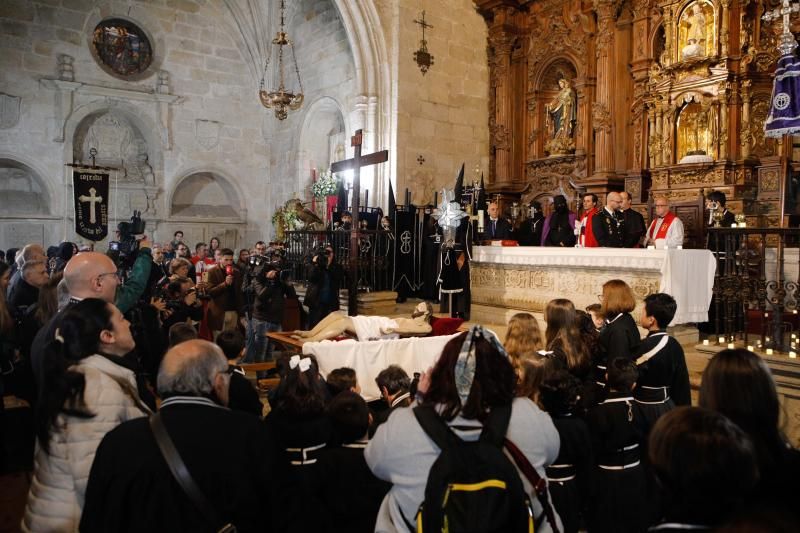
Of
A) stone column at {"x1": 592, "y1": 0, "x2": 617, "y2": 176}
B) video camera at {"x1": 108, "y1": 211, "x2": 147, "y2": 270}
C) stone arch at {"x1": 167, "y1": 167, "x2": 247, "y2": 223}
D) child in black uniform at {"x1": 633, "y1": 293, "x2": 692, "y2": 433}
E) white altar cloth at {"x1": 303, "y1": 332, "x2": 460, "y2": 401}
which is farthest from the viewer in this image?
stone arch at {"x1": 167, "y1": 167, "x2": 247, "y2": 223}

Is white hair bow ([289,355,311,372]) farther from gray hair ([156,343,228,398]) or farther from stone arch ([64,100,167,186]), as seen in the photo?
stone arch ([64,100,167,186])

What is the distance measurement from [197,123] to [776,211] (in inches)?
511

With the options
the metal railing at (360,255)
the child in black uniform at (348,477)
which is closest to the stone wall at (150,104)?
the metal railing at (360,255)

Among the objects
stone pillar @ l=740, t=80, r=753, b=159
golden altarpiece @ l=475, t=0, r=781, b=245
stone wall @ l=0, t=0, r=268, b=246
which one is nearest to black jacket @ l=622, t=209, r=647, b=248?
golden altarpiece @ l=475, t=0, r=781, b=245

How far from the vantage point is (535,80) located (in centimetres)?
1243

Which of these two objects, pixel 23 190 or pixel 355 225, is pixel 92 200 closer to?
pixel 23 190

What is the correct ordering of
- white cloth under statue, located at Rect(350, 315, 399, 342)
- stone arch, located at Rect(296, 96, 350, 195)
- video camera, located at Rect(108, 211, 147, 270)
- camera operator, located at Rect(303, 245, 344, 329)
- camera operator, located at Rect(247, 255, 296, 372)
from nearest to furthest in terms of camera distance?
white cloth under statue, located at Rect(350, 315, 399, 342) → video camera, located at Rect(108, 211, 147, 270) → camera operator, located at Rect(247, 255, 296, 372) → camera operator, located at Rect(303, 245, 344, 329) → stone arch, located at Rect(296, 96, 350, 195)

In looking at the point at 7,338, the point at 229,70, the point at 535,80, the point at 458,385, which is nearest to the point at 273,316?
the point at 7,338

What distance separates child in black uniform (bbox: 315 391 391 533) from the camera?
2.67m

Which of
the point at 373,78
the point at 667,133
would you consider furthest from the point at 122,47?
the point at 667,133

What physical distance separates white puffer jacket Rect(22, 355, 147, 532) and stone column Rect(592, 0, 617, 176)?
9942mm

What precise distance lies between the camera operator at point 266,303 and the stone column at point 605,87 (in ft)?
21.3

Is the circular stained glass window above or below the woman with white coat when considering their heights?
above

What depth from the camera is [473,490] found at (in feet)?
5.68
